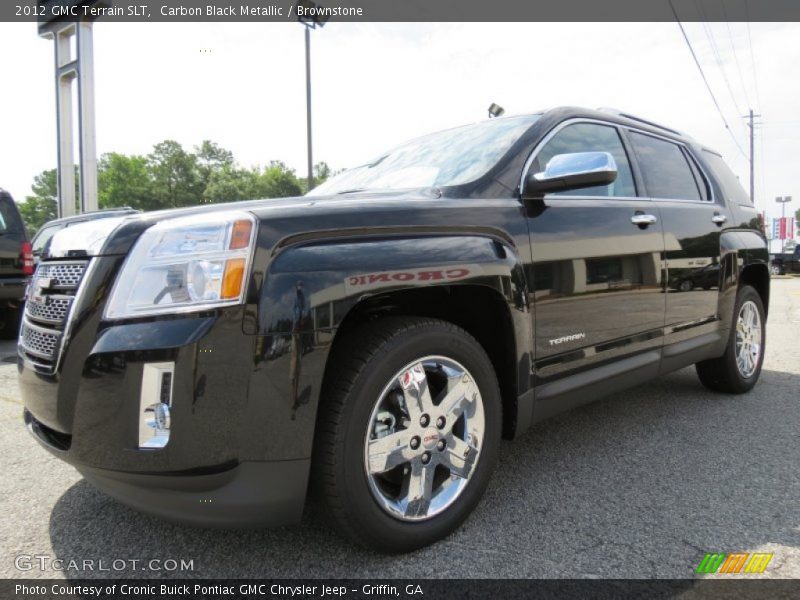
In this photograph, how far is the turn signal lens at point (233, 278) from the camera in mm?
1577

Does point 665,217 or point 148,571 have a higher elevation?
point 665,217

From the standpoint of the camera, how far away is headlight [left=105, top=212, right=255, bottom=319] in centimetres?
159

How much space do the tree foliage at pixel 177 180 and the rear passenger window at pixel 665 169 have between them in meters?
67.7

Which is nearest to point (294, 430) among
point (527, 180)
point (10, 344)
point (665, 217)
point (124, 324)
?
point (124, 324)

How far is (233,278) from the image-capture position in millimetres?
1588

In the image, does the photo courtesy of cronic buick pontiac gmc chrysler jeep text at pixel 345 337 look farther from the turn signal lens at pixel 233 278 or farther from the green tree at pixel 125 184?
the green tree at pixel 125 184

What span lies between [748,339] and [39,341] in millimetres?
4357

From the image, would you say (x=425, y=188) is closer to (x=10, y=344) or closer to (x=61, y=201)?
(x=10, y=344)

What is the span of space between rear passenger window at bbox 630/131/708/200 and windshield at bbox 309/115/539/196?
3.29ft

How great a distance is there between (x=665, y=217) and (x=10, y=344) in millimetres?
8029

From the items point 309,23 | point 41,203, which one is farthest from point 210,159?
point 309,23

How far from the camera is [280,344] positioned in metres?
1.60

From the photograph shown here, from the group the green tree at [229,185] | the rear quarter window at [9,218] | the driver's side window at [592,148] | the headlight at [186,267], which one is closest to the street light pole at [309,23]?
the rear quarter window at [9,218]

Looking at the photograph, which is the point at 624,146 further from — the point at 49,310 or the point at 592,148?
the point at 49,310
